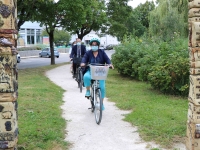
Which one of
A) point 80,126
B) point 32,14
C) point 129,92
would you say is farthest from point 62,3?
point 80,126

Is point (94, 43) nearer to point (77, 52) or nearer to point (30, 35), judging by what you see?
point (77, 52)

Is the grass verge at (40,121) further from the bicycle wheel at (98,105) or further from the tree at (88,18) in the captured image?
the tree at (88,18)

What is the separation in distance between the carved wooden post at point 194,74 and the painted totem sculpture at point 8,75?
7.14 feet

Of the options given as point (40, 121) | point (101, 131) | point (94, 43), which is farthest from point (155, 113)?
point (40, 121)

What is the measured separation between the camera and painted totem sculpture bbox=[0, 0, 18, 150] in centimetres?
A: 364

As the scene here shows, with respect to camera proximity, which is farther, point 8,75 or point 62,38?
point 62,38

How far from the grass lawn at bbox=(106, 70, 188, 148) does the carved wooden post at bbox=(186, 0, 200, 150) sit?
85 centimetres

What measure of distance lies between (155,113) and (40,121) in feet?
8.05

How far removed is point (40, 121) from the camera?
6.09 metres

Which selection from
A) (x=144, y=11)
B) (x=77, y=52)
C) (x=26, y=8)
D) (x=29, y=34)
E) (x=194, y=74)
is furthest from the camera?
(x=29, y=34)

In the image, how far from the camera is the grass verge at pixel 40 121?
4.79 metres

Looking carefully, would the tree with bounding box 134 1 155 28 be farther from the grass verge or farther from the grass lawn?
the grass verge

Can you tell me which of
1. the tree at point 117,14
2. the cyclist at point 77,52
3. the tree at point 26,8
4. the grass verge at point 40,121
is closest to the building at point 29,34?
the tree at point 117,14

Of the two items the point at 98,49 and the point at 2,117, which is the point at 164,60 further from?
the point at 2,117
